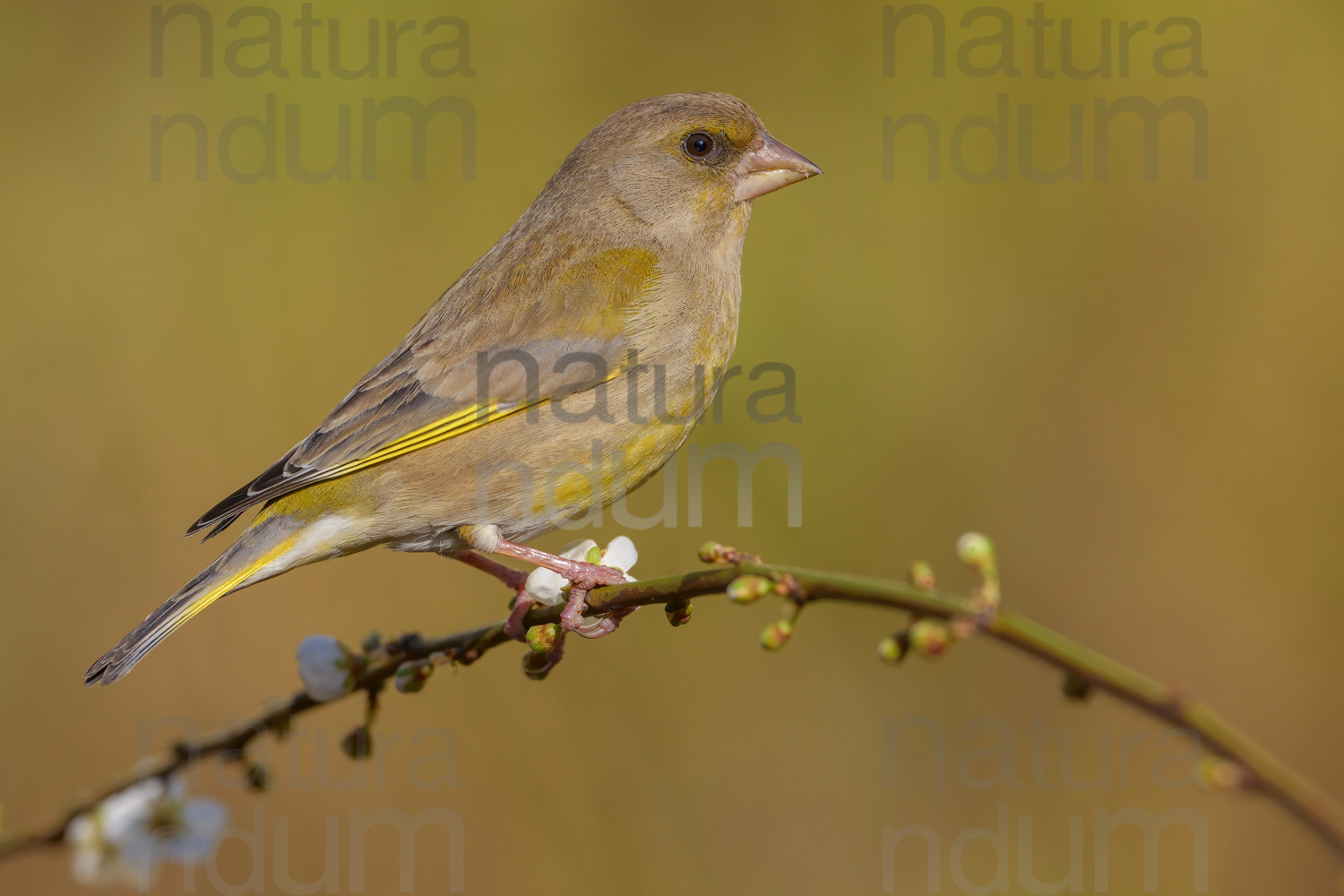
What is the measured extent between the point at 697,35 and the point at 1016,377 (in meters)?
2.13

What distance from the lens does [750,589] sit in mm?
1395

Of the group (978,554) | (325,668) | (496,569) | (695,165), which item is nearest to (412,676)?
(325,668)

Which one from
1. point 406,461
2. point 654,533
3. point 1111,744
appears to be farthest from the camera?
point 654,533

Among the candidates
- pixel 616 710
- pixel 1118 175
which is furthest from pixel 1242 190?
pixel 616 710

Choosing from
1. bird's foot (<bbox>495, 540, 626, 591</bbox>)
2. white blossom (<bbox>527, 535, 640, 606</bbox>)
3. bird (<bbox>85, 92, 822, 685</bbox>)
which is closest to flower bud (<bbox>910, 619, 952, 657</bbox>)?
bird's foot (<bbox>495, 540, 626, 591</bbox>)

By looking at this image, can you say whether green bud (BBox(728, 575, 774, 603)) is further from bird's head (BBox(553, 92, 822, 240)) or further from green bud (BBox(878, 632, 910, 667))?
bird's head (BBox(553, 92, 822, 240))

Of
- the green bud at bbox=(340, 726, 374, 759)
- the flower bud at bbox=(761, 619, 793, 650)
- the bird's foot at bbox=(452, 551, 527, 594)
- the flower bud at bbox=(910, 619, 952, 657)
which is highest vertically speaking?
the flower bud at bbox=(910, 619, 952, 657)

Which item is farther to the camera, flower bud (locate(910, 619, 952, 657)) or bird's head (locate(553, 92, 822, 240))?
bird's head (locate(553, 92, 822, 240))

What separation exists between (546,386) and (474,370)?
25cm

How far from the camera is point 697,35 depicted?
504 cm

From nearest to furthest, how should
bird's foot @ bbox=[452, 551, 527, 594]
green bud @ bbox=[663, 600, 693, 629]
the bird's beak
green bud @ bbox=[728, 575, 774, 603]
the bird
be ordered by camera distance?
green bud @ bbox=[728, 575, 774, 603] → green bud @ bbox=[663, 600, 693, 629] → the bird → bird's foot @ bbox=[452, 551, 527, 594] → the bird's beak

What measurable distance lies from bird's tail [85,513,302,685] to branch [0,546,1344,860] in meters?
0.97

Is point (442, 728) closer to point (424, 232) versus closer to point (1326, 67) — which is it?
point (424, 232)

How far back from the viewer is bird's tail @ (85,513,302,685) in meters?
2.67
